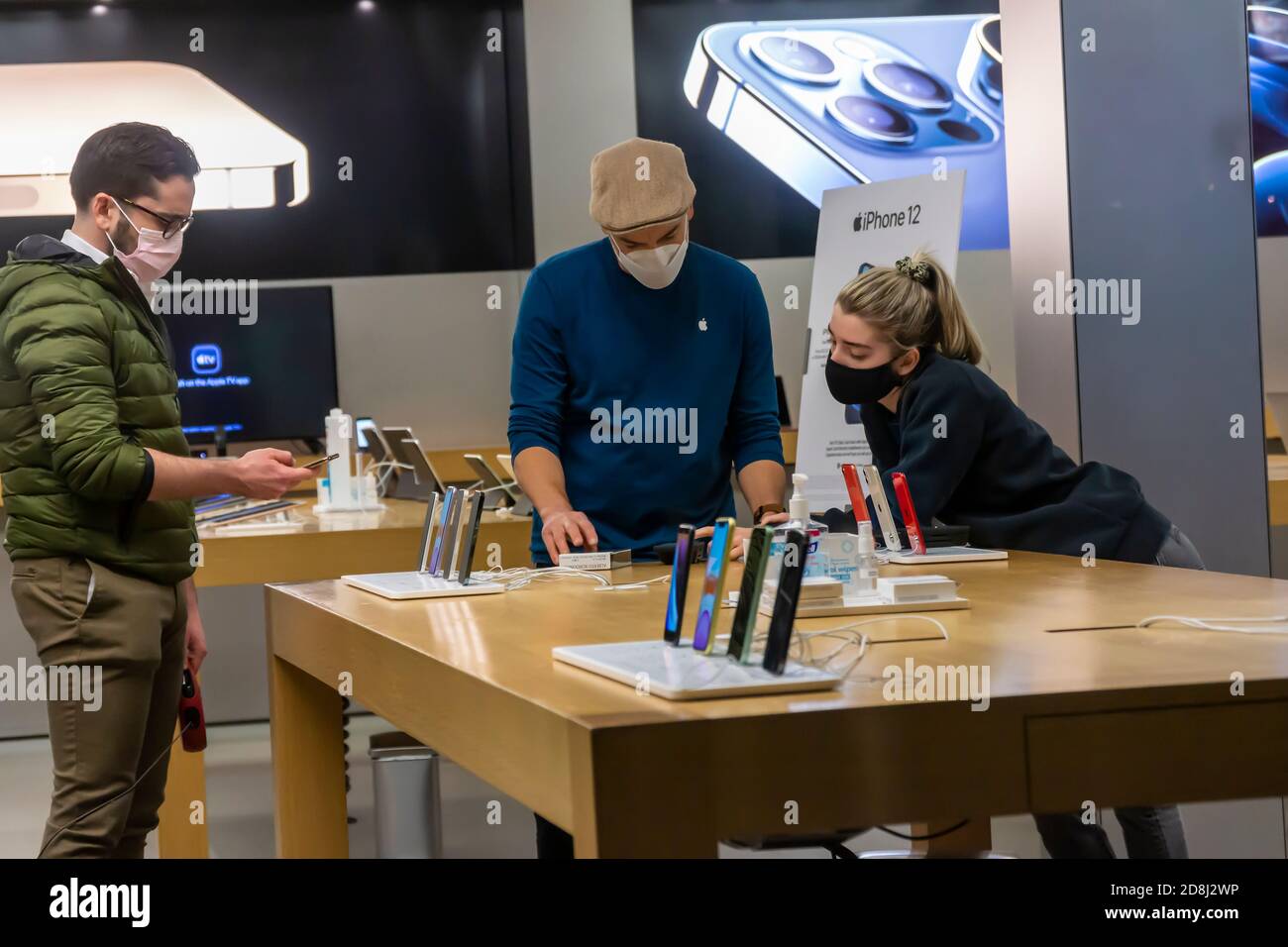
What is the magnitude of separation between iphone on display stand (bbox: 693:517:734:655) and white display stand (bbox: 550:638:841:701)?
0.01 metres

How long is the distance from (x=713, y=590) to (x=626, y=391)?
4.01 ft

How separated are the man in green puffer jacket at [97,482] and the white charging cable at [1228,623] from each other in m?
1.37

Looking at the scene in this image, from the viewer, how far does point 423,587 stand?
215 cm

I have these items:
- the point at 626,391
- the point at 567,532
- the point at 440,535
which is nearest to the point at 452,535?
the point at 440,535

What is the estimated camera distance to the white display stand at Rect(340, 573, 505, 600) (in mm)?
2107

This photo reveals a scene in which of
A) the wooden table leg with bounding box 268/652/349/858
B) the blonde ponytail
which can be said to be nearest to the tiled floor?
the wooden table leg with bounding box 268/652/349/858

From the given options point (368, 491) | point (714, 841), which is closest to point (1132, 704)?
point (714, 841)

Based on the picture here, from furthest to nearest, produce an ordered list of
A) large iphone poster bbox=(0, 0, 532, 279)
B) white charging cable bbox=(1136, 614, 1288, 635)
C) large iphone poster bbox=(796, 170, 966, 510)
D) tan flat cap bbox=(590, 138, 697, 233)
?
large iphone poster bbox=(0, 0, 532, 279), large iphone poster bbox=(796, 170, 966, 510), tan flat cap bbox=(590, 138, 697, 233), white charging cable bbox=(1136, 614, 1288, 635)

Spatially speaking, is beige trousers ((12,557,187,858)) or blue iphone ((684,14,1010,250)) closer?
beige trousers ((12,557,187,858))

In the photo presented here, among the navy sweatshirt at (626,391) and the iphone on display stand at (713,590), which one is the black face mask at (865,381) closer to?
the navy sweatshirt at (626,391)

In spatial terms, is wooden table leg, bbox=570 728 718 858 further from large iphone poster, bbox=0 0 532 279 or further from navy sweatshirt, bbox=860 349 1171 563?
large iphone poster, bbox=0 0 532 279

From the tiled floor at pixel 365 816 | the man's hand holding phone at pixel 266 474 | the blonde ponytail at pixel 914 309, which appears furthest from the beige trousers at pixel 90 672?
the blonde ponytail at pixel 914 309

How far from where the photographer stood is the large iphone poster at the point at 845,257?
5012 millimetres
